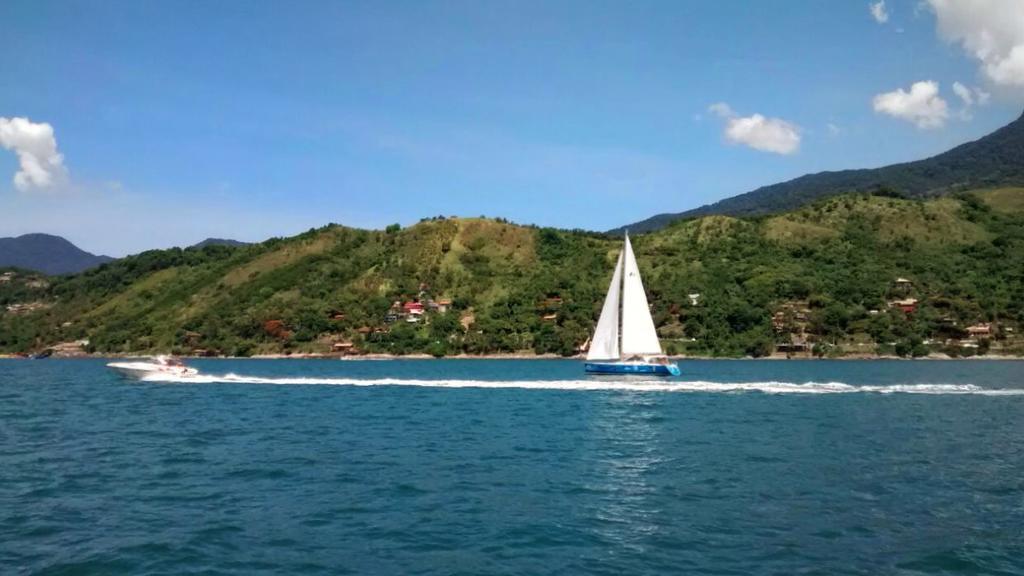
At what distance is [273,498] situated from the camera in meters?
24.2

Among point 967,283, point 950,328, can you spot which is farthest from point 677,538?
point 967,283

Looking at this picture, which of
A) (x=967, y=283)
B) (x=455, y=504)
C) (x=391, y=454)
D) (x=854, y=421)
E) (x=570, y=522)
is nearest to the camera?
(x=570, y=522)

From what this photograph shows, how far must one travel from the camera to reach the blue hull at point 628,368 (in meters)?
81.0

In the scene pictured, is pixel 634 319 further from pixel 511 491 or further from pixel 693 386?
pixel 511 491

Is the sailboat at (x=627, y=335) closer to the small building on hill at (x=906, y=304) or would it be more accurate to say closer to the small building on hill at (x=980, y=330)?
the small building on hill at (x=980, y=330)

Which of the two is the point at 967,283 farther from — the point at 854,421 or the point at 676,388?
the point at 854,421

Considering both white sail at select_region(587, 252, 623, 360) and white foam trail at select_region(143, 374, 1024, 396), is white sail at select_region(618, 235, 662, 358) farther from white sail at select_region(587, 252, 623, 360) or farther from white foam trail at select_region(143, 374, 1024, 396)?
white foam trail at select_region(143, 374, 1024, 396)

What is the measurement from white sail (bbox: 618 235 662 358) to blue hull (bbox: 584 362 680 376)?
3.89 feet

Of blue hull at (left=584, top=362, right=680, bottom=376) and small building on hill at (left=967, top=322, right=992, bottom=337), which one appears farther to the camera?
small building on hill at (left=967, top=322, right=992, bottom=337)

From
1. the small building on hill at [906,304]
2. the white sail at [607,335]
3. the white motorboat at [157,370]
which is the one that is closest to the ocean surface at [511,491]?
the white sail at [607,335]

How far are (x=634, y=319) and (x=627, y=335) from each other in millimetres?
1790

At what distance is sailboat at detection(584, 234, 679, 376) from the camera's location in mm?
79688

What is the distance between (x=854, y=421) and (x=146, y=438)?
3675cm

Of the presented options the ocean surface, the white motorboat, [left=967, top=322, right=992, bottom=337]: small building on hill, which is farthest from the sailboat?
[left=967, top=322, right=992, bottom=337]: small building on hill
